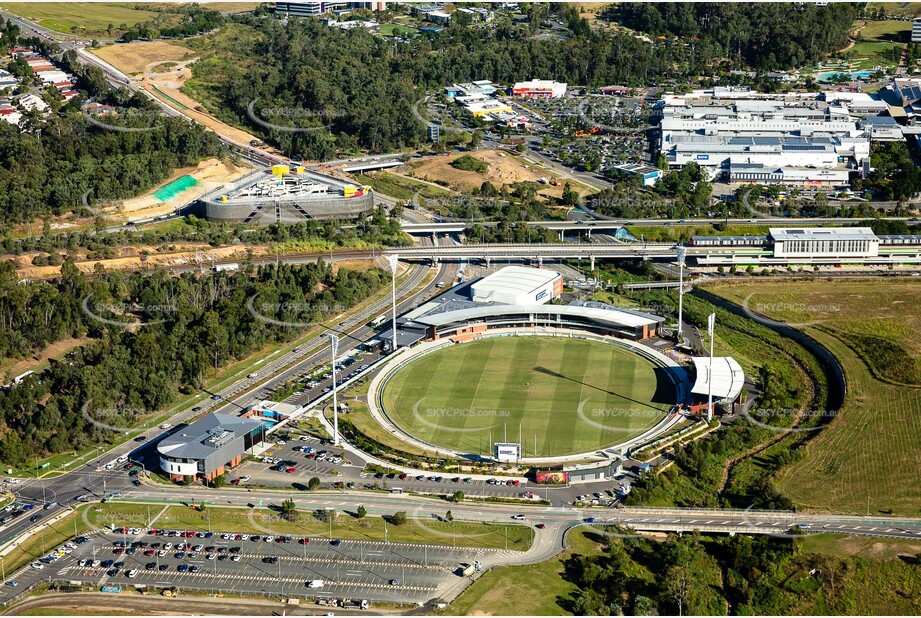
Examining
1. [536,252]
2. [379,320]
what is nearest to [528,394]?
[379,320]

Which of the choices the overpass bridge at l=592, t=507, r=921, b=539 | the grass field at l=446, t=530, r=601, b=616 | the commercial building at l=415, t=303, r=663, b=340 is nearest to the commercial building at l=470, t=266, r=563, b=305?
the commercial building at l=415, t=303, r=663, b=340

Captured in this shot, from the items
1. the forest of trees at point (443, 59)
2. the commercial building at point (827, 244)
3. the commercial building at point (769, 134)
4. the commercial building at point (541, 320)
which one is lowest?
the commercial building at point (541, 320)

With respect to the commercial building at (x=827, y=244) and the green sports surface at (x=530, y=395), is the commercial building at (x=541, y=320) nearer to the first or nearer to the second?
the green sports surface at (x=530, y=395)

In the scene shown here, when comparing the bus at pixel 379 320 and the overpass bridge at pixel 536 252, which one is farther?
the overpass bridge at pixel 536 252

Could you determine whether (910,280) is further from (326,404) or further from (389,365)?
(326,404)

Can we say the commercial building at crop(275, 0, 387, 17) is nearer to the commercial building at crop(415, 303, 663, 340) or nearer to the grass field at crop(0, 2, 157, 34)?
the grass field at crop(0, 2, 157, 34)

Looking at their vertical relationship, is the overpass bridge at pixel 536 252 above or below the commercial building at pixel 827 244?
below

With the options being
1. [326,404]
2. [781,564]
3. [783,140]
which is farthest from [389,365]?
[783,140]

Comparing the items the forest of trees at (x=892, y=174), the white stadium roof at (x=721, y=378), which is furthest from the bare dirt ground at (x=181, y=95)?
the white stadium roof at (x=721, y=378)
